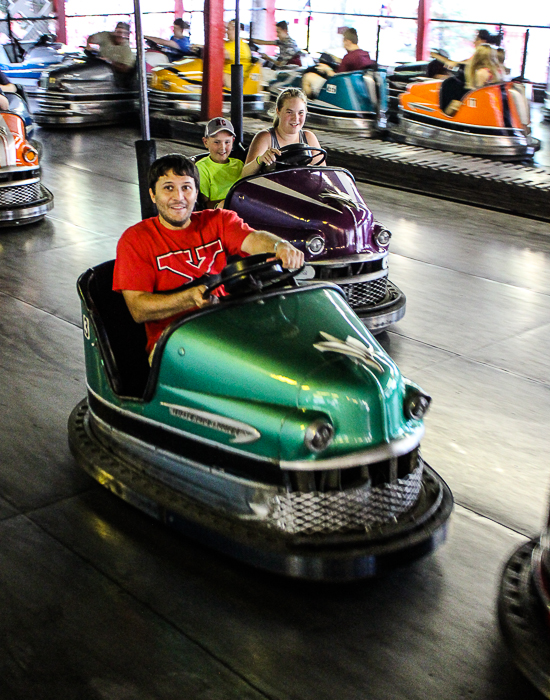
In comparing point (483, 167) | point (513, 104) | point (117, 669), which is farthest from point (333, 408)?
point (513, 104)

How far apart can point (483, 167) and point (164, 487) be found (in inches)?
186

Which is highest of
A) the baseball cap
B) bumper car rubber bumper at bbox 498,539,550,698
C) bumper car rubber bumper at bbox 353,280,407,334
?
the baseball cap

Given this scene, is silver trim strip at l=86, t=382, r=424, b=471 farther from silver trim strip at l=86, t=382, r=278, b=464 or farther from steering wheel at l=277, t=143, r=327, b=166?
steering wheel at l=277, t=143, r=327, b=166

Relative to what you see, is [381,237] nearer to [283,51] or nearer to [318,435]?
[318,435]

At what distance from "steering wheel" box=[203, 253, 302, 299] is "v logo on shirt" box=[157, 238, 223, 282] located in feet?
0.53

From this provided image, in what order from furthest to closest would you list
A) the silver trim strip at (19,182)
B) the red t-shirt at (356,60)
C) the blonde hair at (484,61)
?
the red t-shirt at (356,60) → the blonde hair at (484,61) → the silver trim strip at (19,182)

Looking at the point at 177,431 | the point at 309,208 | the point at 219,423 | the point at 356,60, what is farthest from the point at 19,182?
the point at 356,60

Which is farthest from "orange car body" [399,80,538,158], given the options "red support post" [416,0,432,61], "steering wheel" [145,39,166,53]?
"steering wheel" [145,39,166,53]

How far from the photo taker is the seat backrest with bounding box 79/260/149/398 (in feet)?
6.95

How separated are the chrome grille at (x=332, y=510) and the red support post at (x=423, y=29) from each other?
1012 centimetres

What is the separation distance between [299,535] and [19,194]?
362cm

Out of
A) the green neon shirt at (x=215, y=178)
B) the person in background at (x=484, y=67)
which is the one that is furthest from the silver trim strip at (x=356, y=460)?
the person in background at (x=484, y=67)

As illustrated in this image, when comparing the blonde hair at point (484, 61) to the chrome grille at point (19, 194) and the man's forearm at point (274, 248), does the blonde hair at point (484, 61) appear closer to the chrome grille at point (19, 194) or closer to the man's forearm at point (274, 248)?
the chrome grille at point (19, 194)

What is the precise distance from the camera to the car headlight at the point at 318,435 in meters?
1.59
